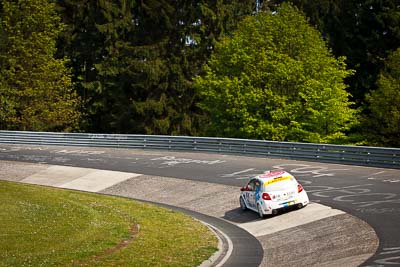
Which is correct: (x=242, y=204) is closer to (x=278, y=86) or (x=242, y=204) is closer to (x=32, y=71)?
(x=278, y=86)

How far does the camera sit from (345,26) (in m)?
61.9

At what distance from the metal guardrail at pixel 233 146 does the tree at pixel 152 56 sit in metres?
15.1

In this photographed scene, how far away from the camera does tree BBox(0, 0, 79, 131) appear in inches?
2404

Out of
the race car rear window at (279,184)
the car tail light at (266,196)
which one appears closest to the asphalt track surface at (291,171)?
the race car rear window at (279,184)

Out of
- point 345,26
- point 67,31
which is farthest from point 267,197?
point 67,31

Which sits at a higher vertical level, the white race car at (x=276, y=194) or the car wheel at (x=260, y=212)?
the white race car at (x=276, y=194)

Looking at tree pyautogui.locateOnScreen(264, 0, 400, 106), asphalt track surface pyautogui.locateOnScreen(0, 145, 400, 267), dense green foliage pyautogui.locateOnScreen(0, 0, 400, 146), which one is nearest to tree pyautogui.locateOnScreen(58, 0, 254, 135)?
dense green foliage pyautogui.locateOnScreen(0, 0, 400, 146)

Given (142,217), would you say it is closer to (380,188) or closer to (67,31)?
(380,188)

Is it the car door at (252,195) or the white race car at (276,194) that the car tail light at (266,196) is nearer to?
the white race car at (276,194)

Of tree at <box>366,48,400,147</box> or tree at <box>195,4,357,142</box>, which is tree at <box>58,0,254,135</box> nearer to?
tree at <box>195,4,357,142</box>

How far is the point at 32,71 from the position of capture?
61.8 metres

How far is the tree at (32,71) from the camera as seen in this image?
61.1 metres

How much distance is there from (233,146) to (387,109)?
525 inches

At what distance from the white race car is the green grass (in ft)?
8.16
